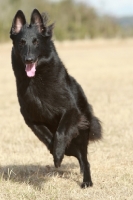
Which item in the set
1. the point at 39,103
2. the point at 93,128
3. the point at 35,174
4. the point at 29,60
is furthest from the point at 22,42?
the point at 35,174

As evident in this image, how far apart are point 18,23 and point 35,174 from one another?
223 cm

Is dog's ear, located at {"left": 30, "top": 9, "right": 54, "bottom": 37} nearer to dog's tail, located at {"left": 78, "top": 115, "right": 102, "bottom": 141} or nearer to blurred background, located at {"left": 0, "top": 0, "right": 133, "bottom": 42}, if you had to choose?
dog's tail, located at {"left": 78, "top": 115, "right": 102, "bottom": 141}

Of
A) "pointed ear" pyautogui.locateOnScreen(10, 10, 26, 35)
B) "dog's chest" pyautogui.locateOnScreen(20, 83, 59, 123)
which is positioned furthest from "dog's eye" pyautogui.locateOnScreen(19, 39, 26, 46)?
"dog's chest" pyautogui.locateOnScreen(20, 83, 59, 123)

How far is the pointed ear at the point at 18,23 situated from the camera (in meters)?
5.65

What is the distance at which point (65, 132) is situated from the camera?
5.57 m

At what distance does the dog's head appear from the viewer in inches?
212

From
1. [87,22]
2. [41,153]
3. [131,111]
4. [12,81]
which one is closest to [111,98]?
[131,111]

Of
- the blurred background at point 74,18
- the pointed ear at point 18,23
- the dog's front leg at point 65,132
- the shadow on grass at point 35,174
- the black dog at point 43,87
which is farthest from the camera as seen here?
the blurred background at point 74,18

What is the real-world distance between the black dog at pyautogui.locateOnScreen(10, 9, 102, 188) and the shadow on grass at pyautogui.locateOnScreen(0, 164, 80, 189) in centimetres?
64

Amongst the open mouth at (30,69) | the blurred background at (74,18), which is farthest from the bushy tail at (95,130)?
the blurred background at (74,18)

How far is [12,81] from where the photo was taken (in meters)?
20.7

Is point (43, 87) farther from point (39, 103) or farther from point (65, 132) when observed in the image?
point (65, 132)

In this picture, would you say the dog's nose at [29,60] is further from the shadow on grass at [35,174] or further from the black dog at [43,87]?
the shadow on grass at [35,174]

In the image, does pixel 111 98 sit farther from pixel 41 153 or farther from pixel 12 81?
pixel 12 81
